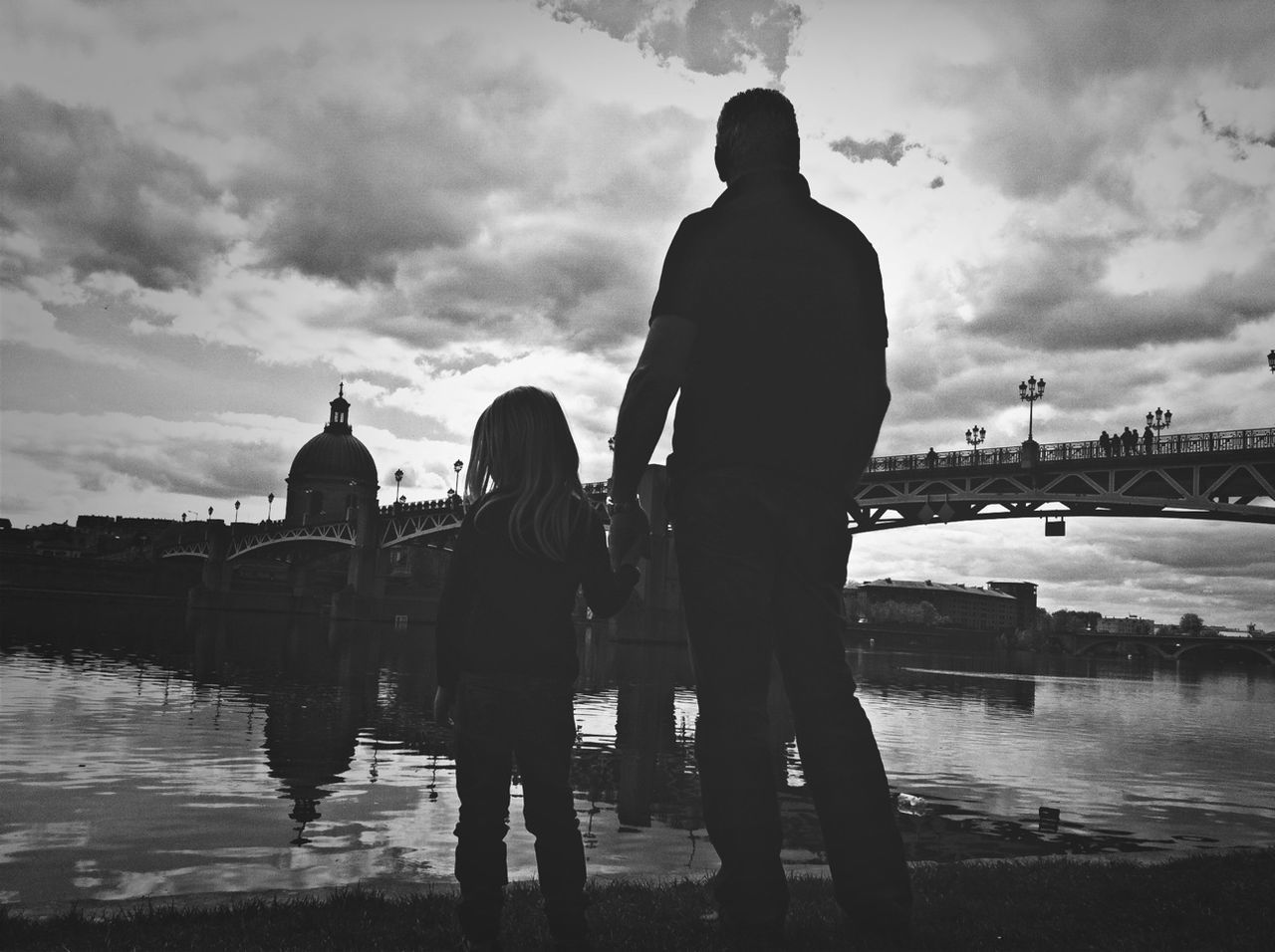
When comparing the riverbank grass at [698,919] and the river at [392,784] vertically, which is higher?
the riverbank grass at [698,919]

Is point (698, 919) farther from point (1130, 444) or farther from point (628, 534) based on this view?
point (1130, 444)

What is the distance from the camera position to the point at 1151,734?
22.0 meters

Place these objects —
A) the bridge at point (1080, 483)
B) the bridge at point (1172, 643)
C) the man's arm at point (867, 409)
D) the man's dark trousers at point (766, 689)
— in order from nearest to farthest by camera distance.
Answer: the man's dark trousers at point (766, 689), the man's arm at point (867, 409), the bridge at point (1080, 483), the bridge at point (1172, 643)

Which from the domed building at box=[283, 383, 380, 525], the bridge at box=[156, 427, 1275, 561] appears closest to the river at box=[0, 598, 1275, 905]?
the bridge at box=[156, 427, 1275, 561]

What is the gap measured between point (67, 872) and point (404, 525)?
8305 cm

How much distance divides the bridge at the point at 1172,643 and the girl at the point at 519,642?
118 metres

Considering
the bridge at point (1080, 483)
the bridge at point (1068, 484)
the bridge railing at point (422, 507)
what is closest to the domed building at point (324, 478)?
the bridge railing at point (422, 507)

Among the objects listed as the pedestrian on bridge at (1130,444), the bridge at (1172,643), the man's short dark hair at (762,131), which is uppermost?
the pedestrian on bridge at (1130,444)

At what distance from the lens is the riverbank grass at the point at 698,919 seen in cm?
373

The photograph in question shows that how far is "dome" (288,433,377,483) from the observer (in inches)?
6029

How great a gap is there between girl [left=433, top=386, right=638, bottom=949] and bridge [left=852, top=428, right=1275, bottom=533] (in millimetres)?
38241

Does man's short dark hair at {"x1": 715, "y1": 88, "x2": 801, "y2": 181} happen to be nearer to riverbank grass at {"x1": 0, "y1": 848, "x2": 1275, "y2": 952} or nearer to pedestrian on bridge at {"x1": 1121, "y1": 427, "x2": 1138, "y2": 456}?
riverbank grass at {"x1": 0, "y1": 848, "x2": 1275, "y2": 952}

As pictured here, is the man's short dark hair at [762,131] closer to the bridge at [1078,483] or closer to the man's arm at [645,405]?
the man's arm at [645,405]

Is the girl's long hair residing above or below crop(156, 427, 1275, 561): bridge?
below
